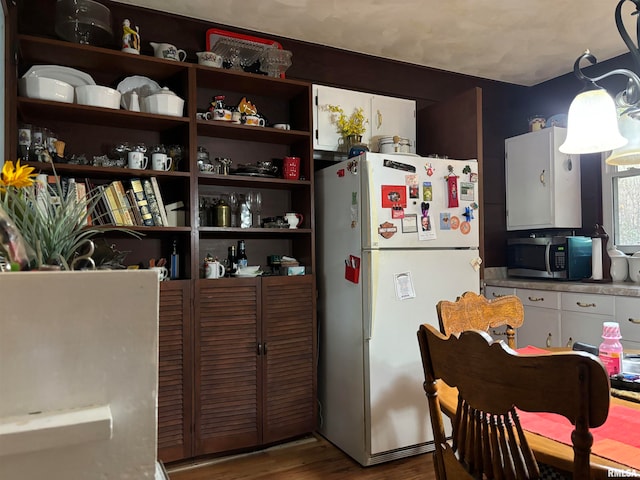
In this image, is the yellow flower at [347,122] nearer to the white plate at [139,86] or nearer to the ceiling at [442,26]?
the ceiling at [442,26]

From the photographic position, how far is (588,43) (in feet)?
10.2

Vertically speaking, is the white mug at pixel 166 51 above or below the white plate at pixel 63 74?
above

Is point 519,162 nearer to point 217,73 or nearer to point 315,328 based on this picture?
point 315,328

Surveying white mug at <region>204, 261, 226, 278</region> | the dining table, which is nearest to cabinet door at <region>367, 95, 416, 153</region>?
white mug at <region>204, 261, 226, 278</region>

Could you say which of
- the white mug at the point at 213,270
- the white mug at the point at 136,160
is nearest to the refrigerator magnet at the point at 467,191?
the white mug at the point at 213,270

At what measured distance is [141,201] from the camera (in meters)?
2.35

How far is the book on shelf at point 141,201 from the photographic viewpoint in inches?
92.3

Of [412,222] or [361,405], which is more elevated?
[412,222]

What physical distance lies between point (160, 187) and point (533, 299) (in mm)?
2588

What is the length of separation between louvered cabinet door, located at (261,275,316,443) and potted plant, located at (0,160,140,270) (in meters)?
1.76

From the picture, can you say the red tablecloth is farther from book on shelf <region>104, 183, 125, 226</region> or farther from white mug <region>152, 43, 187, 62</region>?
white mug <region>152, 43, 187, 62</region>

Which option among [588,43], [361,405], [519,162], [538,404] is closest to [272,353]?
[361,405]

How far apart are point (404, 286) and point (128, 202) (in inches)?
59.8

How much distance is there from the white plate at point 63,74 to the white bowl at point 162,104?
1.01ft
